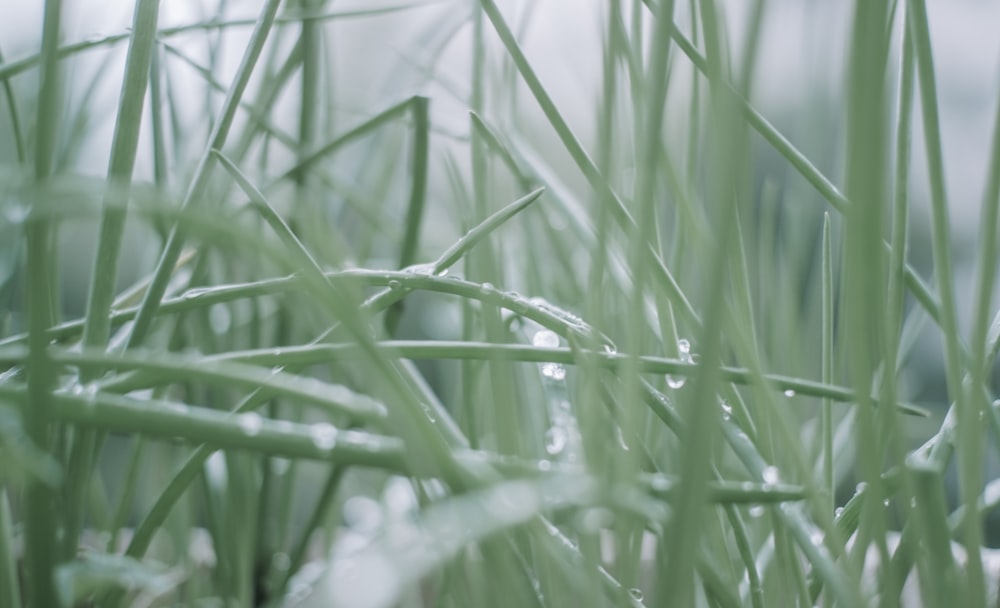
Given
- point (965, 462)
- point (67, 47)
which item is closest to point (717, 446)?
point (965, 462)

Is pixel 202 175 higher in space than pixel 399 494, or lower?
higher

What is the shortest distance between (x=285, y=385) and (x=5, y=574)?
9cm

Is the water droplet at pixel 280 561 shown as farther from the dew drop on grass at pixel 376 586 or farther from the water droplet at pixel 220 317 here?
the dew drop on grass at pixel 376 586

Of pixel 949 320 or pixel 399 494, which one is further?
pixel 399 494

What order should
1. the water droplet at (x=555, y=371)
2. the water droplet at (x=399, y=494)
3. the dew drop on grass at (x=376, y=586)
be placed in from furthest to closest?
1. the water droplet at (x=399, y=494)
2. the water droplet at (x=555, y=371)
3. the dew drop on grass at (x=376, y=586)

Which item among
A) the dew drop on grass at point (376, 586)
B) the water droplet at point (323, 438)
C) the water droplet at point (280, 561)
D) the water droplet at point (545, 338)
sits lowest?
the water droplet at point (280, 561)

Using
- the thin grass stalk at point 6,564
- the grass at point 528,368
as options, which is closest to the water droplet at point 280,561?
the grass at point 528,368

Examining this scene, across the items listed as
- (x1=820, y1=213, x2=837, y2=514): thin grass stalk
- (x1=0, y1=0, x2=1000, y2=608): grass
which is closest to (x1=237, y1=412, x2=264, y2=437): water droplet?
(x1=0, y1=0, x2=1000, y2=608): grass

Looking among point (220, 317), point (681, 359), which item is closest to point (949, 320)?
point (681, 359)

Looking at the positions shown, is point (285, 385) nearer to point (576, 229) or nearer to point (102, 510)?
point (576, 229)

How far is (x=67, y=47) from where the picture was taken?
19cm

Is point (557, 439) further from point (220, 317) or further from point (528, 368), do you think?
point (220, 317)

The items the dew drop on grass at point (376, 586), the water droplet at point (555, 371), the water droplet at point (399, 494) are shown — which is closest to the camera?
the dew drop on grass at point (376, 586)

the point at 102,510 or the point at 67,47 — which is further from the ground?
the point at 67,47
